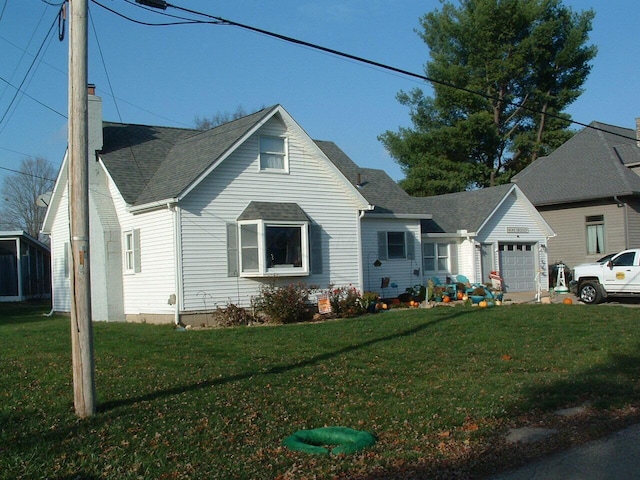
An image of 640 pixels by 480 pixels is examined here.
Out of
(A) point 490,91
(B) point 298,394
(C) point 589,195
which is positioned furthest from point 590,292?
(A) point 490,91

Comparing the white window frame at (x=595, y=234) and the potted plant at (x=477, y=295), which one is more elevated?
the white window frame at (x=595, y=234)

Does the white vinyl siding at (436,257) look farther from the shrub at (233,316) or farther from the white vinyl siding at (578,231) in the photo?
the shrub at (233,316)

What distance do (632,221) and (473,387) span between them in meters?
21.9

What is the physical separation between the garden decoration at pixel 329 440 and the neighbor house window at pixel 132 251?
1339 cm

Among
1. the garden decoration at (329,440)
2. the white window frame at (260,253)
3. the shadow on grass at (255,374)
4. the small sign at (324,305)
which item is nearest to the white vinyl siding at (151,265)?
the white window frame at (260,253)

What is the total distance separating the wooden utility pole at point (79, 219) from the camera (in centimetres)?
808

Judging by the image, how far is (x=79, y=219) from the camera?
321 inches

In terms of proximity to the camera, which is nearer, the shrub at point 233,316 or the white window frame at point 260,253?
the shrub at point 233,316

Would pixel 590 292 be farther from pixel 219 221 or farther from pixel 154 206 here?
pixel 154 206

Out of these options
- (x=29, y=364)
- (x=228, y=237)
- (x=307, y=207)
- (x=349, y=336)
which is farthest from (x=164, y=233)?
(x=29, y=364)

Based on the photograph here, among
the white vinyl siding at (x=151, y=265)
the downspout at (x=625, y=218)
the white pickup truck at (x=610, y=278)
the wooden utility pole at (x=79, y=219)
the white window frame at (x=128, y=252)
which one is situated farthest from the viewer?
the downspout at (x=625, y=218)

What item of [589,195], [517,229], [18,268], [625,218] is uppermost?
[589,195]

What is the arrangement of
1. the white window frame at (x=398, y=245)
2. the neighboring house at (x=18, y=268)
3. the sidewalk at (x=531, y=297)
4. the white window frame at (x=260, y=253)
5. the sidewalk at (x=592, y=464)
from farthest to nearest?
the neighboring house at (x=18, y=268), the white window frame at (x=398, y=245), the sidewalk at (x=531, y=297), the white window frame at (x=260, y=253), the sidewalk at (x=592, y=464)

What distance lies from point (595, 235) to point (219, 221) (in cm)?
1832
